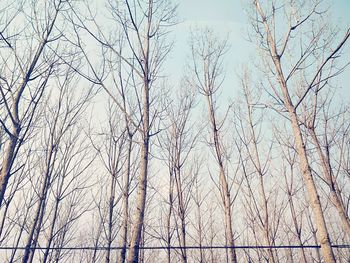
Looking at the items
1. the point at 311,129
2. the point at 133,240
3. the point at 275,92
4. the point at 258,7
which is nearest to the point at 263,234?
the point at 311,129

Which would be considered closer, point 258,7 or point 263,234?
point 258,7

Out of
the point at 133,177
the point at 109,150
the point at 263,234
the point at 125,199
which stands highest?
the point at 109,150

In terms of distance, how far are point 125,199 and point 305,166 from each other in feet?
Result: 16.5

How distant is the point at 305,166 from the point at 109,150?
19.8ft

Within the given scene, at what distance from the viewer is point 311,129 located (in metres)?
5.66

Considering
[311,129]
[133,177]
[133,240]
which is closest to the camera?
[133,240]

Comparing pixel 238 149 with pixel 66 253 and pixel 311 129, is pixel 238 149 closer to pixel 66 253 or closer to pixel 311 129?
pixel 311 129

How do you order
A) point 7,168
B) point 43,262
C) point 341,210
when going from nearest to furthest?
point 7,168 < point 341,210 < point 43,262

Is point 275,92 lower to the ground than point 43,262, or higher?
higher

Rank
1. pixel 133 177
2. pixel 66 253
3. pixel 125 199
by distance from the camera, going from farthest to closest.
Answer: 1. pixel 66 253
2. pixel 133 177
3. pixel 125 199

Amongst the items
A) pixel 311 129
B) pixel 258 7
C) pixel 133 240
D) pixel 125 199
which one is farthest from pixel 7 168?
pixel 311 129

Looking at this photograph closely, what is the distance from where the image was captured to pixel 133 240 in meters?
3.34

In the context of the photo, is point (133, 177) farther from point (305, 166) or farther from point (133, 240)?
point (305, 166)

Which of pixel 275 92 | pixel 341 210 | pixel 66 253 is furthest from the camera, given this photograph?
pixel 66 253
